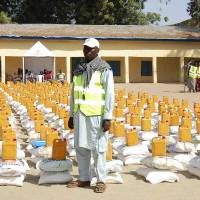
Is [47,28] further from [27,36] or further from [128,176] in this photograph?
[128,176]

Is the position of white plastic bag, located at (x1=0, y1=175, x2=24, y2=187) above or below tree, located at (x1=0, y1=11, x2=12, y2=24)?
below

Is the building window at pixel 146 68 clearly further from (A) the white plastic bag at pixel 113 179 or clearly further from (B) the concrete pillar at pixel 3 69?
(A) the white plastic bag at pixel 113 179

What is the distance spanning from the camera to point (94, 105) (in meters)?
6.43

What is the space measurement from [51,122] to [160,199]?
20.0ft

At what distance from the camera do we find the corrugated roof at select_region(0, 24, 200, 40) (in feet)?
116

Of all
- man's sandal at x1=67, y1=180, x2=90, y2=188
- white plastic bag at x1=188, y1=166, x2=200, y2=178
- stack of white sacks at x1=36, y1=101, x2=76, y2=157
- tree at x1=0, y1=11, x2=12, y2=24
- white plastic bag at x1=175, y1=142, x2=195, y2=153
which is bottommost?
man's sandal at x1=67, y1=180, x2=90, y2=188

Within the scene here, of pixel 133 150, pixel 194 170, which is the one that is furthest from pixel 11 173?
pixel 194 170

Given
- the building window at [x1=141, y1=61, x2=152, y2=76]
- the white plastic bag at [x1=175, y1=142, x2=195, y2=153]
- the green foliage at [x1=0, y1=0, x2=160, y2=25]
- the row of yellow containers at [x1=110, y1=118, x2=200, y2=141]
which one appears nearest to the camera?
the white plastic bag at [x1=175, y1=142, x2=195, y2=153]

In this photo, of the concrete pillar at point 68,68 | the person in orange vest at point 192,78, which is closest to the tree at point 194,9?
the concrete pillar at point 68,68

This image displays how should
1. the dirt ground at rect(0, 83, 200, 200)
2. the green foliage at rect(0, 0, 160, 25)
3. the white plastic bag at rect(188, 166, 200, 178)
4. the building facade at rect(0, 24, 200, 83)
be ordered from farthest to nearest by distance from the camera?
the green foliage at rect(0, 0, 160, 25) → the building facade at rect(0, 24, 200, 83) → the white plastic bag at rect(188, 166, 200, 178) → the dirt ground at rect(0, 83, 200, 200)

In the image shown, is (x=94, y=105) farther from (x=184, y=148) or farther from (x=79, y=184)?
(x=184, y=148)

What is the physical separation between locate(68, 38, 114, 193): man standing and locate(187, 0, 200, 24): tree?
40.5 metres

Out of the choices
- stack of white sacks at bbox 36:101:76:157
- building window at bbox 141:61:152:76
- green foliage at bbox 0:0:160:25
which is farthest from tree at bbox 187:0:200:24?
stack of white sacks at bbox 36:101:76:157

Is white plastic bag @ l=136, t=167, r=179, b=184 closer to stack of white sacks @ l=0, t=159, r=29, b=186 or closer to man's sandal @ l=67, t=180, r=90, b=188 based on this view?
man's sandal @ l=67, t=180, r=90, b=188
